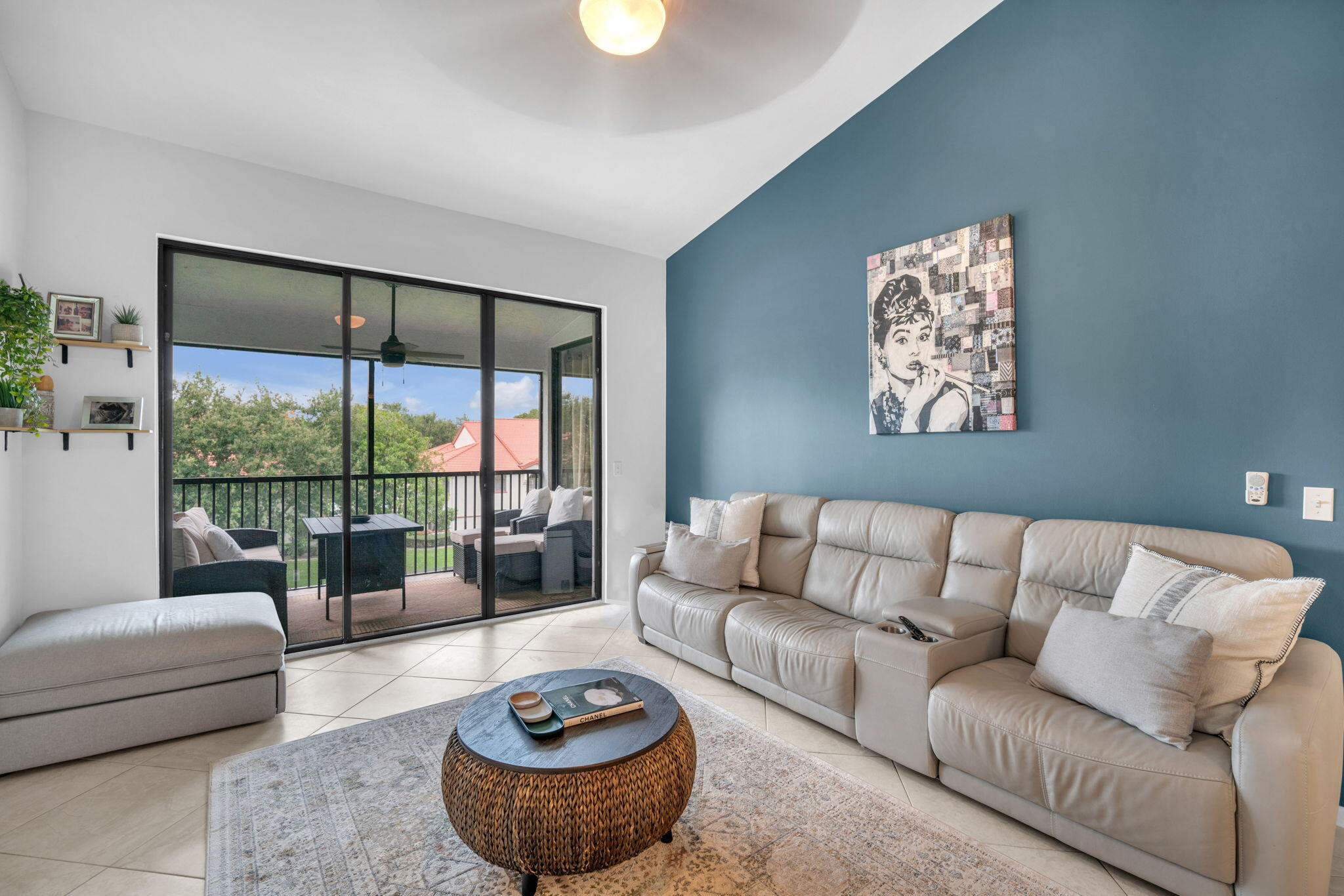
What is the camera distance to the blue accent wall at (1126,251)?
203 centimetres

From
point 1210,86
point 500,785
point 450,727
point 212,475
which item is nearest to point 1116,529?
point 1210,86

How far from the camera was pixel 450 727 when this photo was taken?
263 centimetres

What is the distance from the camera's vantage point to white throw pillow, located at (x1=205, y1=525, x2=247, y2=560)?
3.29m

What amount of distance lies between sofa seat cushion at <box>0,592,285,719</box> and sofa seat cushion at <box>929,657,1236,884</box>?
287 cm

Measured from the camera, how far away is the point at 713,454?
4641mm

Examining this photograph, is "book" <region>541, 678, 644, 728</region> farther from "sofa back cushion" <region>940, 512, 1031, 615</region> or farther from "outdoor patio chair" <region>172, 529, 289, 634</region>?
"outdoor patio chair" <region>172, 529, 289, 634</region>

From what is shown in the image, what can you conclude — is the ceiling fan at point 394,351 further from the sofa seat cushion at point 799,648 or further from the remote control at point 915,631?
the remote control at point 915,631

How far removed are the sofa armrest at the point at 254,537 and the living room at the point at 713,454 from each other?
0.06ft

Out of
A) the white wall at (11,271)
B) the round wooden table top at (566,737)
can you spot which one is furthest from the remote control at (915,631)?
the white wall at (11,271)

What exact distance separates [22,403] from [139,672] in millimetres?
1296

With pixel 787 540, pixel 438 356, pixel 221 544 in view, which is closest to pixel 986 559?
pixel 787 540

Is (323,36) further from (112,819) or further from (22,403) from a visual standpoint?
(112,819)

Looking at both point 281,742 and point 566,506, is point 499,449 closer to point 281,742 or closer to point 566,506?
point 566,506

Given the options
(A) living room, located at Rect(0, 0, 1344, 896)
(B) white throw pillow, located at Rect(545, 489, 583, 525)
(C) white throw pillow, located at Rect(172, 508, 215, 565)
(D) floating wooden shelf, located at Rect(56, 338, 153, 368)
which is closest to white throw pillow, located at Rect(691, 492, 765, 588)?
(A) living room, located at Rect(0, 0, 1344, 896)
